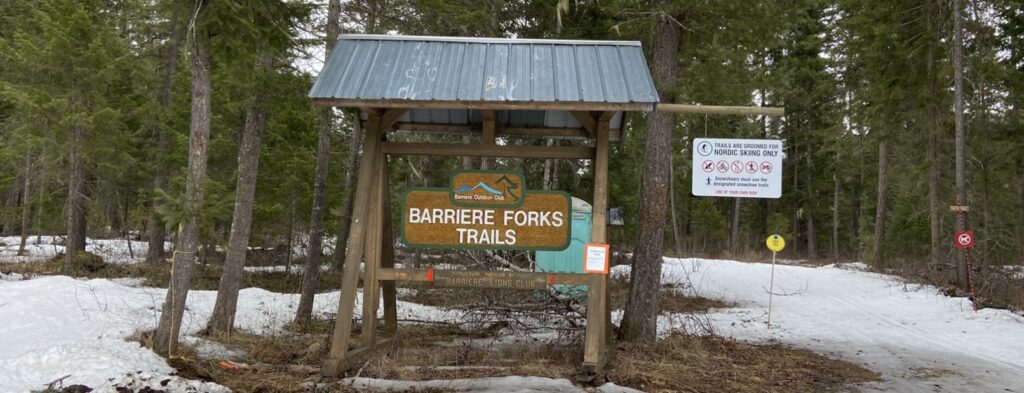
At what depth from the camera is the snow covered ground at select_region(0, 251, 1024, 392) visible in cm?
543

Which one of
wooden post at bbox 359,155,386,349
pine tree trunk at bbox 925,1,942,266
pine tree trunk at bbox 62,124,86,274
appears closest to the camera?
wooden post at bbox 359,155,386,349

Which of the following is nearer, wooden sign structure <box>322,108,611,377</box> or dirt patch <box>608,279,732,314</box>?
Answer: wooden sign structure <box>322,108,611,377</box>

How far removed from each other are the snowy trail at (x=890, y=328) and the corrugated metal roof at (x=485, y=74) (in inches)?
162

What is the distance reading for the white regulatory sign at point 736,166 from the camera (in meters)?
8.00

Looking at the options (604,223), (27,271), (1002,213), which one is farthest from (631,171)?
(27,271)

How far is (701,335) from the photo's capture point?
8.91 metres

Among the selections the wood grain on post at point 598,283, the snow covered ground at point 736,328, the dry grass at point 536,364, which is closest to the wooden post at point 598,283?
the wood grain on post at point 598,283

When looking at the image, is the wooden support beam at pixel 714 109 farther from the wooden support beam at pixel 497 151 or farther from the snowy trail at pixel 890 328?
the snowy trail at pixel 890 328

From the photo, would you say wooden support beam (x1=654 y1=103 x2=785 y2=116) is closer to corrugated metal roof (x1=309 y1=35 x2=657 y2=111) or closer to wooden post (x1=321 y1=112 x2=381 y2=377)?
corrugated metal roof (x1=309 y1=35 x2=657 y2=111)

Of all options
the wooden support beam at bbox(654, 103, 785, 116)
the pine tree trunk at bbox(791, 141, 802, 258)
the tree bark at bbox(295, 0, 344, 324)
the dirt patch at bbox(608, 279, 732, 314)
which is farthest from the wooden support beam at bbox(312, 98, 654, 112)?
the pine tree trunk at bbox(791, 141, 802, 258)

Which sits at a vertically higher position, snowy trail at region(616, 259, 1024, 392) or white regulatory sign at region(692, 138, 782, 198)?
white regulatory sign at region(692, 138, 782, 198)

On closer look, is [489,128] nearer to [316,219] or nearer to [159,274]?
[316,219]

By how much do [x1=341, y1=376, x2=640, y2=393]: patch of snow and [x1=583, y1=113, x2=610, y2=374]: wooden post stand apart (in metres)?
0.44

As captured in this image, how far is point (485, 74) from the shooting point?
6.27m
